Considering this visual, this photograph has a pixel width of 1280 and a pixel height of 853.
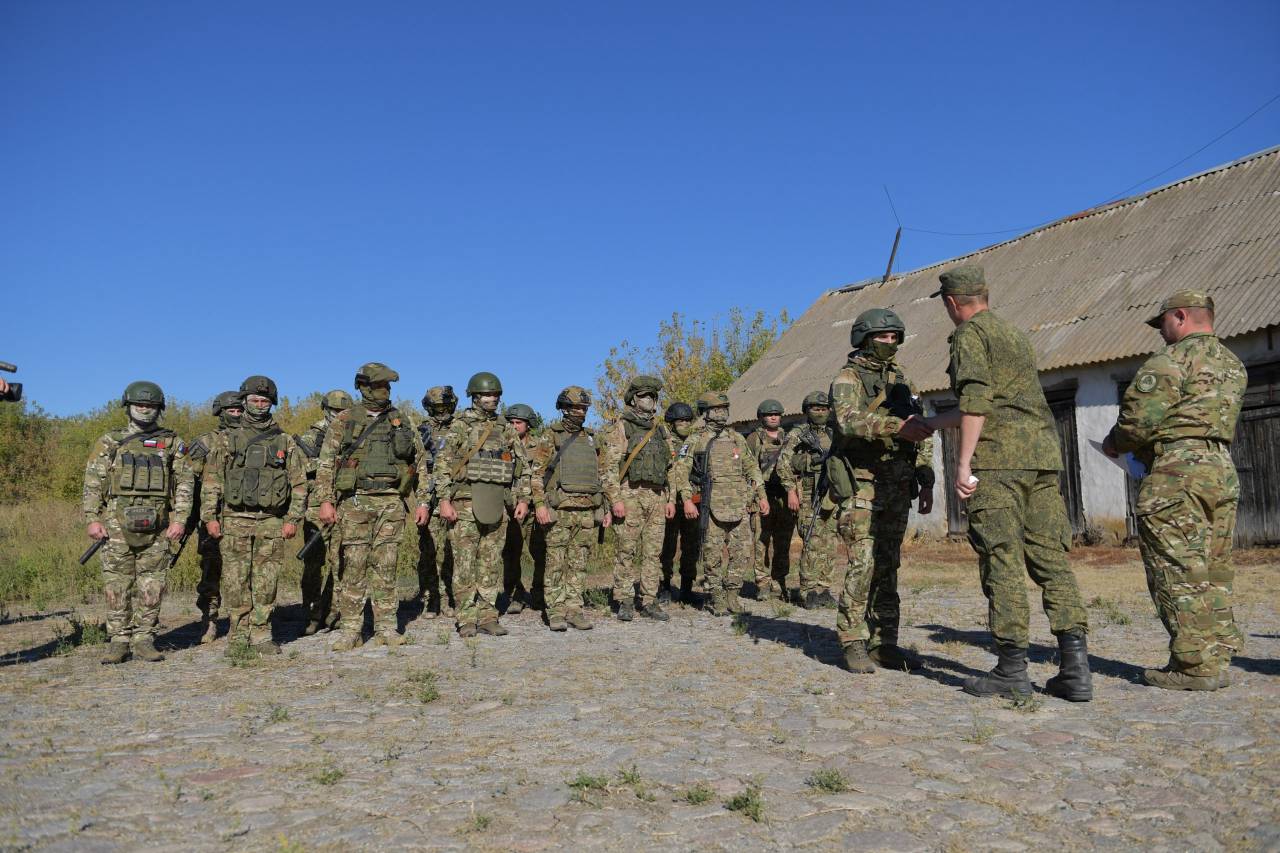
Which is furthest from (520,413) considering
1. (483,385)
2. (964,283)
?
(964,283)

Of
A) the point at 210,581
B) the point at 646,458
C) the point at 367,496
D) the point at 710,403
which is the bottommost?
the point at 210,581

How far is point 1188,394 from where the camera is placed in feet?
17.3

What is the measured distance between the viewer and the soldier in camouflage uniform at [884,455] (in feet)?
19.4

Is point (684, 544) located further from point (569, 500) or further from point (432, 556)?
point (432, 556)

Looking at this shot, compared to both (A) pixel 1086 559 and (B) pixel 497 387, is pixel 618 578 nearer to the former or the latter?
(B) pixel 497 387

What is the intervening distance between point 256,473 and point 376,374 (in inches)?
53.3

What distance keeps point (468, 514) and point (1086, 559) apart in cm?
1044

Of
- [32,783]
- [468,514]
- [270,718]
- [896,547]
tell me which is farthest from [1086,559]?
[32,783]

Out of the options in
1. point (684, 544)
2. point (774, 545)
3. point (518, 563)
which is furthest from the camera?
point (774, 545)

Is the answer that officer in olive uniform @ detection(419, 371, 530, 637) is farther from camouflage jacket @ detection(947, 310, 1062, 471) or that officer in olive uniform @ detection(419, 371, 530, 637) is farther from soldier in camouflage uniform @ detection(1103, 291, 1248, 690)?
soldier in camouflage uniform @ detection(1103, 291, 1248, 690)

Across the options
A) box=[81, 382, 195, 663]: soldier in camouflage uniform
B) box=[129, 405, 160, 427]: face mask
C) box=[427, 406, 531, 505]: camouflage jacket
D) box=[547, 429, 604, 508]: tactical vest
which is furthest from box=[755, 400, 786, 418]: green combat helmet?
box=[129, 405, 160, 427]: face mask

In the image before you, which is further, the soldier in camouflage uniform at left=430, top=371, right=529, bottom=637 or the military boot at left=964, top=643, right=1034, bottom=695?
the soldier in camouflage uniform at left=430, top=371, right=529, bottom=637

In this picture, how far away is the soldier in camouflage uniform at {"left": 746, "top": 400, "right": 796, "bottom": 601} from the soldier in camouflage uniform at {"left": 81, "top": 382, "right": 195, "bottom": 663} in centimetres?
623

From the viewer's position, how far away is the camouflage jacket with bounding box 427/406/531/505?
8.15 meters
